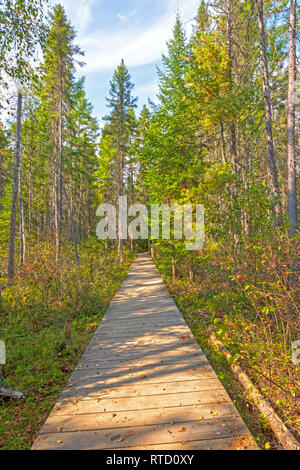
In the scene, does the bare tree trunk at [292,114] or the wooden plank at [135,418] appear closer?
the wooden plank at [135,418]

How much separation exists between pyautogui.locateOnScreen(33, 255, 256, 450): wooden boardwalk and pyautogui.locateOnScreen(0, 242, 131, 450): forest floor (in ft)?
1.19

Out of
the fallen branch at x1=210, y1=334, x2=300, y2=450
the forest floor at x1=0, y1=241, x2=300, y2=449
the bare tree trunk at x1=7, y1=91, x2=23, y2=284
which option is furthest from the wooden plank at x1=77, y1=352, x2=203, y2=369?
the bare tree trunk at x1=7, y1=91, x2=23, y2=284

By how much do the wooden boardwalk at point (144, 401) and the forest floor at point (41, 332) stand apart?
36 cm

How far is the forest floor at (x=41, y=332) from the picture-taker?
129 inches

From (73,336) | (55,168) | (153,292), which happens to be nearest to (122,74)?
(55,168)

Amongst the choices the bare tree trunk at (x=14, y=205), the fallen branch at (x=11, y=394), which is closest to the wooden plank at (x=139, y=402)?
the fallen branch at (x=11, y=394)

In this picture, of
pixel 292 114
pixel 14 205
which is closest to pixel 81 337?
pixel 14 205

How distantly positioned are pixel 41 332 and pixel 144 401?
393 centimetres

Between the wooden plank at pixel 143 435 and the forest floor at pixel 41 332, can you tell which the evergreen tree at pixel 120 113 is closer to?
the forest floor at pixel 41 332

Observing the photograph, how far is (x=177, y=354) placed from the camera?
445 centimetres

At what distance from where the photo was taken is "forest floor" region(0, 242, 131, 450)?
327 centimetres

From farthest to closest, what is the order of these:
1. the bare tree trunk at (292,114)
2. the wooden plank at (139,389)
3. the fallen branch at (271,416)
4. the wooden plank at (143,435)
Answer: the bare tree trunk at (292,114) < the wooden plank at (139,389) < the wooden plank at (143,435) < the fallen branch at (271,416)

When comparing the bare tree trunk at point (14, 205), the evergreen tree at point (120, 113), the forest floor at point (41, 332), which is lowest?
the forest floor at point (41, 332)
